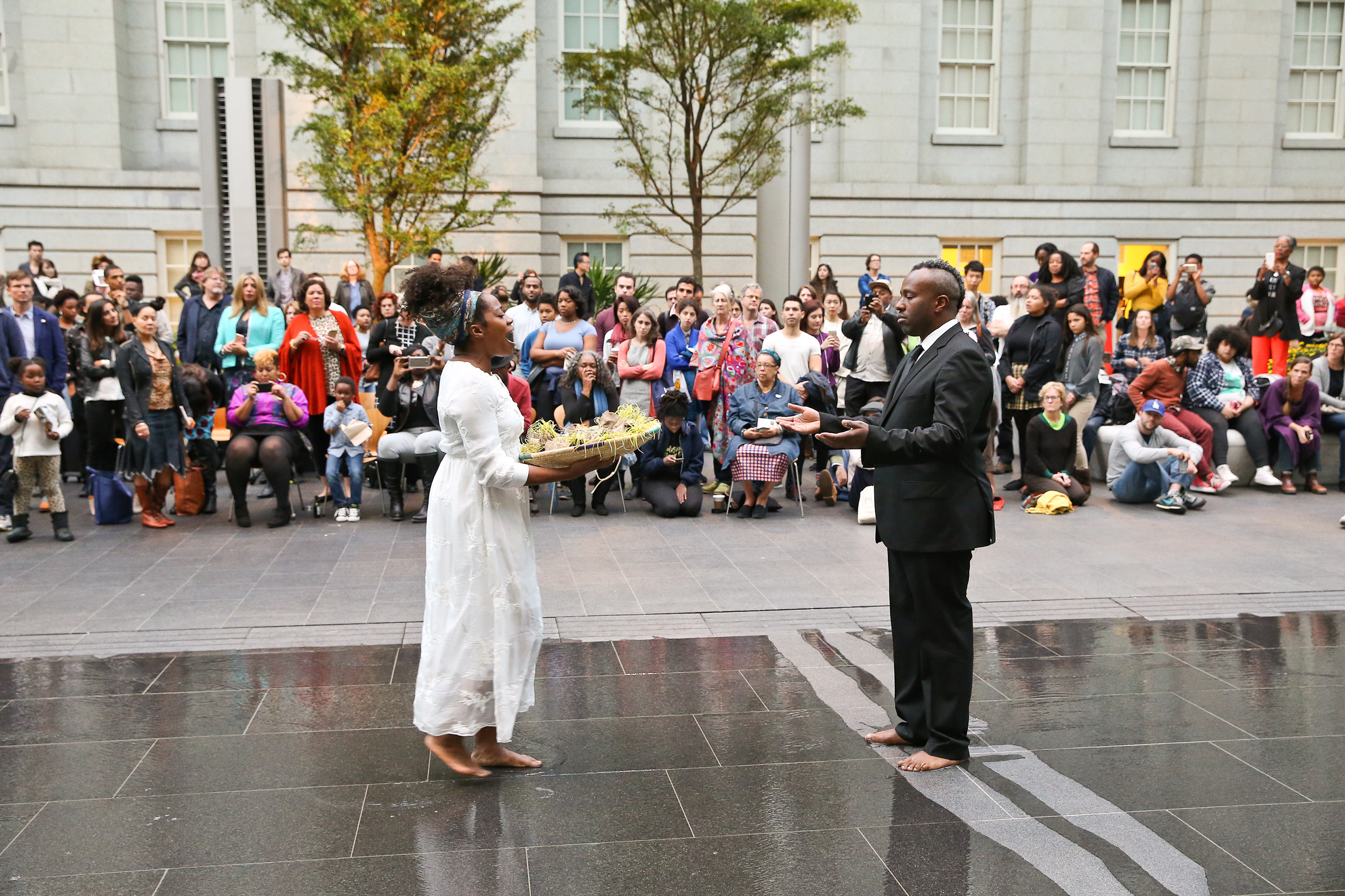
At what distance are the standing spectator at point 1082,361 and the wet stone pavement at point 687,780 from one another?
591cm

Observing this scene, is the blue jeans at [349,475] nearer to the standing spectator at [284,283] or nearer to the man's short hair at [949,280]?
the standing spectator at [284,283]

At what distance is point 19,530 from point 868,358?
7.65m

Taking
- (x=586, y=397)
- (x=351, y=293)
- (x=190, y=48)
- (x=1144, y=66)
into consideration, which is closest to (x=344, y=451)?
(x=586, y=397)

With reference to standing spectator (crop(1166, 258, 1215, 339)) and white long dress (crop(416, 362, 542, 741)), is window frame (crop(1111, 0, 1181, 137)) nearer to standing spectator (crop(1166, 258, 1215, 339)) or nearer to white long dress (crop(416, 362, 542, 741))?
standing spectator (crop(1166, 258, 1215, 339))

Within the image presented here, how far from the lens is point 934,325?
5066 mm

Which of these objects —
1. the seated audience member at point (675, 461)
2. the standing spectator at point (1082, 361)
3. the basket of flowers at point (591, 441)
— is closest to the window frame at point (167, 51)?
the seated audience member at point (675, 461)

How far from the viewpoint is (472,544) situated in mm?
4793

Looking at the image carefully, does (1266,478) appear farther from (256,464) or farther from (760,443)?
(256,464)

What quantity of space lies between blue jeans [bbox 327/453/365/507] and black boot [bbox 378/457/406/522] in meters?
0.27

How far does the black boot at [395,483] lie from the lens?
427 inches

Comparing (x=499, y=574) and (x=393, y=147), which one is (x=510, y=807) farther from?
(x=393, y=147)

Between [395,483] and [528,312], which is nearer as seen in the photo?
[395,483]

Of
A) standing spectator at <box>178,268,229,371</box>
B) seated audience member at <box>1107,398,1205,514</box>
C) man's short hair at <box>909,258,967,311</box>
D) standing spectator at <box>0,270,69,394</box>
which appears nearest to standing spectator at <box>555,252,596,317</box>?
standing spectator at <box>178,268,229,371</box>

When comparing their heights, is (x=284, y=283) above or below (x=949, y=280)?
A: above
